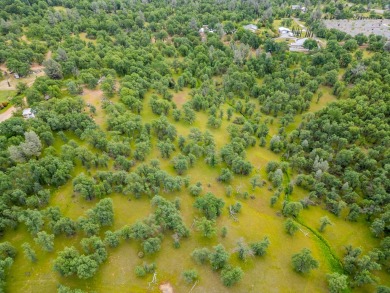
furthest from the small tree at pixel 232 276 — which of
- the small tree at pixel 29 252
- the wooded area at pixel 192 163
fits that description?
the small tree at pixel 29 252

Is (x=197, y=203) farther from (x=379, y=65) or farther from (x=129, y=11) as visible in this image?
(x=129, y=11)

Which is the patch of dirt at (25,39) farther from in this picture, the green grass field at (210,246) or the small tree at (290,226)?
the small tree at (290,226)

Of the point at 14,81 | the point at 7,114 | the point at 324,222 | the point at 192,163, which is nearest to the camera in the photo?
Result: the point at 324,222

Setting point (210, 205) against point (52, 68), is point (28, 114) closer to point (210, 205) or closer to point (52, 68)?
point (52, 68)

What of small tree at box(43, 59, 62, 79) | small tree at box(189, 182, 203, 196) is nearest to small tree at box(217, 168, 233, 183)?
small tree at box(189, 182, 203, 196)

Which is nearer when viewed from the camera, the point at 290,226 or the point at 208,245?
the point at 208,245

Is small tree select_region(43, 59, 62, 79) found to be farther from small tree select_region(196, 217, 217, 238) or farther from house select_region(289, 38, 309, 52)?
house select_region(289, 38, 309, 52)

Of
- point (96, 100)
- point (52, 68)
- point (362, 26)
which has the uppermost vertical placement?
point (52, 68)

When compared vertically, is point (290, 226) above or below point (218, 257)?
below

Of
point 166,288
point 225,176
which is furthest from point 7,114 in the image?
point 166,288
